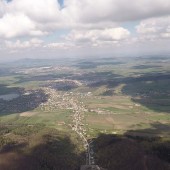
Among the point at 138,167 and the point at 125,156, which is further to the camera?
the point at 125,156

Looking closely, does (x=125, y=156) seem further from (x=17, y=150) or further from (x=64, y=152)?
(x=17, y=150)

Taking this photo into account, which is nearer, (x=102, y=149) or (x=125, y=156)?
(x=125, y=156)

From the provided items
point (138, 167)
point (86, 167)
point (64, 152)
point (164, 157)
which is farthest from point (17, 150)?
point (164, 157)

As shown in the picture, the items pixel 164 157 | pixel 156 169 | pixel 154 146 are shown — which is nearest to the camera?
pixel 156 169

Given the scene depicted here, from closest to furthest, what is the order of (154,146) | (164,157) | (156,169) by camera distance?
(156,169), (164,157), (154,146)

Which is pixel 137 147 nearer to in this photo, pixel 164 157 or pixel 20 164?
pixel 164 157

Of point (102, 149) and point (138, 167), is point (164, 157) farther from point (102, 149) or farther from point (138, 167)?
point (102, 149)

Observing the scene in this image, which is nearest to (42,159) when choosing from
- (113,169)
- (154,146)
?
(113,169)

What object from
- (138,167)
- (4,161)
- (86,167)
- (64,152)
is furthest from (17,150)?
(138,167)
